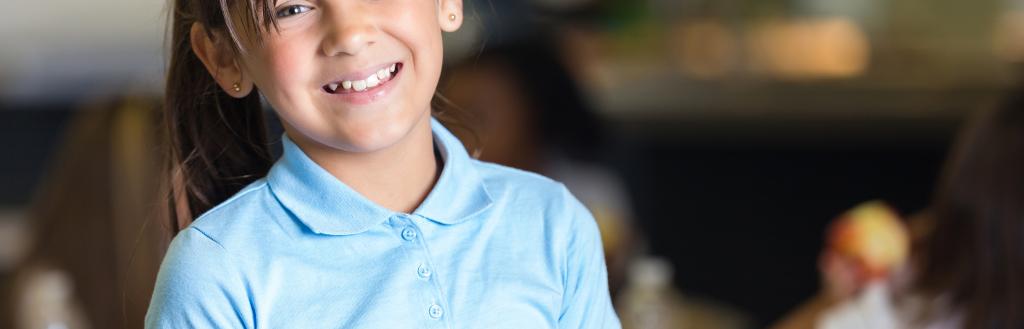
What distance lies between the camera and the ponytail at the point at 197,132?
694mm

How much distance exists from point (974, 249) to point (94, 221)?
48.6 inches

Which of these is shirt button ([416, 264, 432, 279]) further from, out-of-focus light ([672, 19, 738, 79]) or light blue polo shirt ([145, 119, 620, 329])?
out-of-focus light ([672, 19, 738, 79])

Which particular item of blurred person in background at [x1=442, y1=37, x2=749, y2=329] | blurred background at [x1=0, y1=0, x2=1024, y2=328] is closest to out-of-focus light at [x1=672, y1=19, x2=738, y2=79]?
blurred background at [x1=0, y1=0, x2=1024, y2=328]

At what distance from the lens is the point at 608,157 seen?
285 cm

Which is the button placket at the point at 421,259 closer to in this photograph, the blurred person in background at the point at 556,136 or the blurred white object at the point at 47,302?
the blurred white object at the point at 47,302

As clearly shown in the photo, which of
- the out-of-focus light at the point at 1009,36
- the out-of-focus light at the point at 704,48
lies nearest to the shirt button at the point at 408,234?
the out-of-focus light at the point at 704,48

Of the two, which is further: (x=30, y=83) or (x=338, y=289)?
(x=30, y=83)

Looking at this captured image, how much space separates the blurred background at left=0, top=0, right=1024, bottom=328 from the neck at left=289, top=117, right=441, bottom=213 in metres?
1.55

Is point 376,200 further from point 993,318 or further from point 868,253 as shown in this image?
point 868,253

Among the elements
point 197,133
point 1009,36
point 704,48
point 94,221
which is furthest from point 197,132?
point 1009,36

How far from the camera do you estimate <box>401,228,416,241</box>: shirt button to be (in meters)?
0.68

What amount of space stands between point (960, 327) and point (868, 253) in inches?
7.3

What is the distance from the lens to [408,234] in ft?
2.23

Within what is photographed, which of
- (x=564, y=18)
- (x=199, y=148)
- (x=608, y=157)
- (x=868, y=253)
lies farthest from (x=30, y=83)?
(x=199, y=148)
